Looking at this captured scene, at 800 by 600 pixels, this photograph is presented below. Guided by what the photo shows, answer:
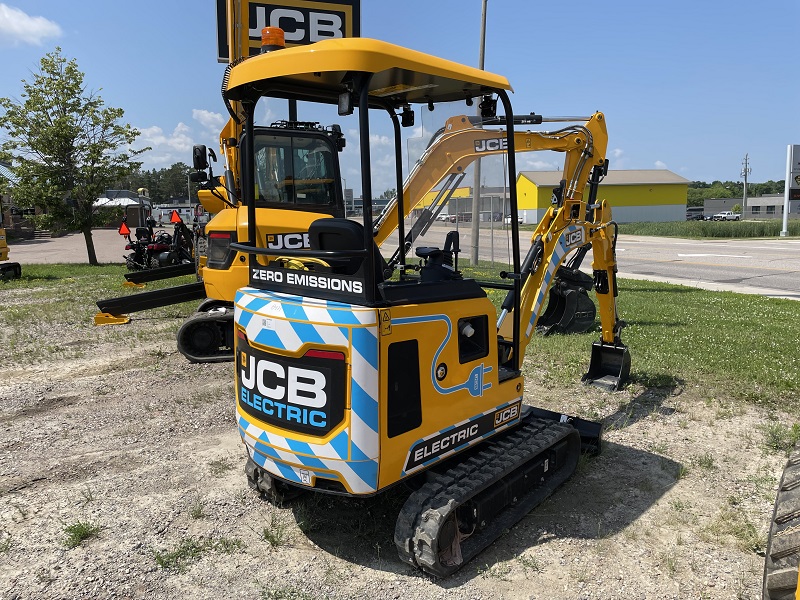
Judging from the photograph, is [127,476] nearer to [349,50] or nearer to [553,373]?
[349,50]

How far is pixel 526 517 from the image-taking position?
173 inches

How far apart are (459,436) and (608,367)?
3.81 metres

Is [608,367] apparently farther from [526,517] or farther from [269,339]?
[269,339]

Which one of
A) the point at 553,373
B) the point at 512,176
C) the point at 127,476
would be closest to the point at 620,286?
the point at 553,373

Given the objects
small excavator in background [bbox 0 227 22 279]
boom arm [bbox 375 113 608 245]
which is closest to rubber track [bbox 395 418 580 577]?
boom arm [bbox 375 113 608 245]

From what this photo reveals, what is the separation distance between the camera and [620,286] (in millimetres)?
15805

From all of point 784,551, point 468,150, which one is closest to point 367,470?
point 784,551

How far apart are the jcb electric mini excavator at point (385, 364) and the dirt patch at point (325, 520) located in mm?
291

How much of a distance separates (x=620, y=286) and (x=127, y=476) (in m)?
13.4

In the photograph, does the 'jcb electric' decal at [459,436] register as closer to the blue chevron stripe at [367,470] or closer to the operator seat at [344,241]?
the blue chevron stripe at [367,470]

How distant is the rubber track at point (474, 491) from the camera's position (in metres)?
3.59

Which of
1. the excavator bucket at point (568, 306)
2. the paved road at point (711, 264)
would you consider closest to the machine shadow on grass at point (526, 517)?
the paved road at point (711, 264)

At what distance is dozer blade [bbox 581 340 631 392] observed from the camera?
710cm

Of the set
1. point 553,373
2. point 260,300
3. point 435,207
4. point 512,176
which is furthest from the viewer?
point 553,373
